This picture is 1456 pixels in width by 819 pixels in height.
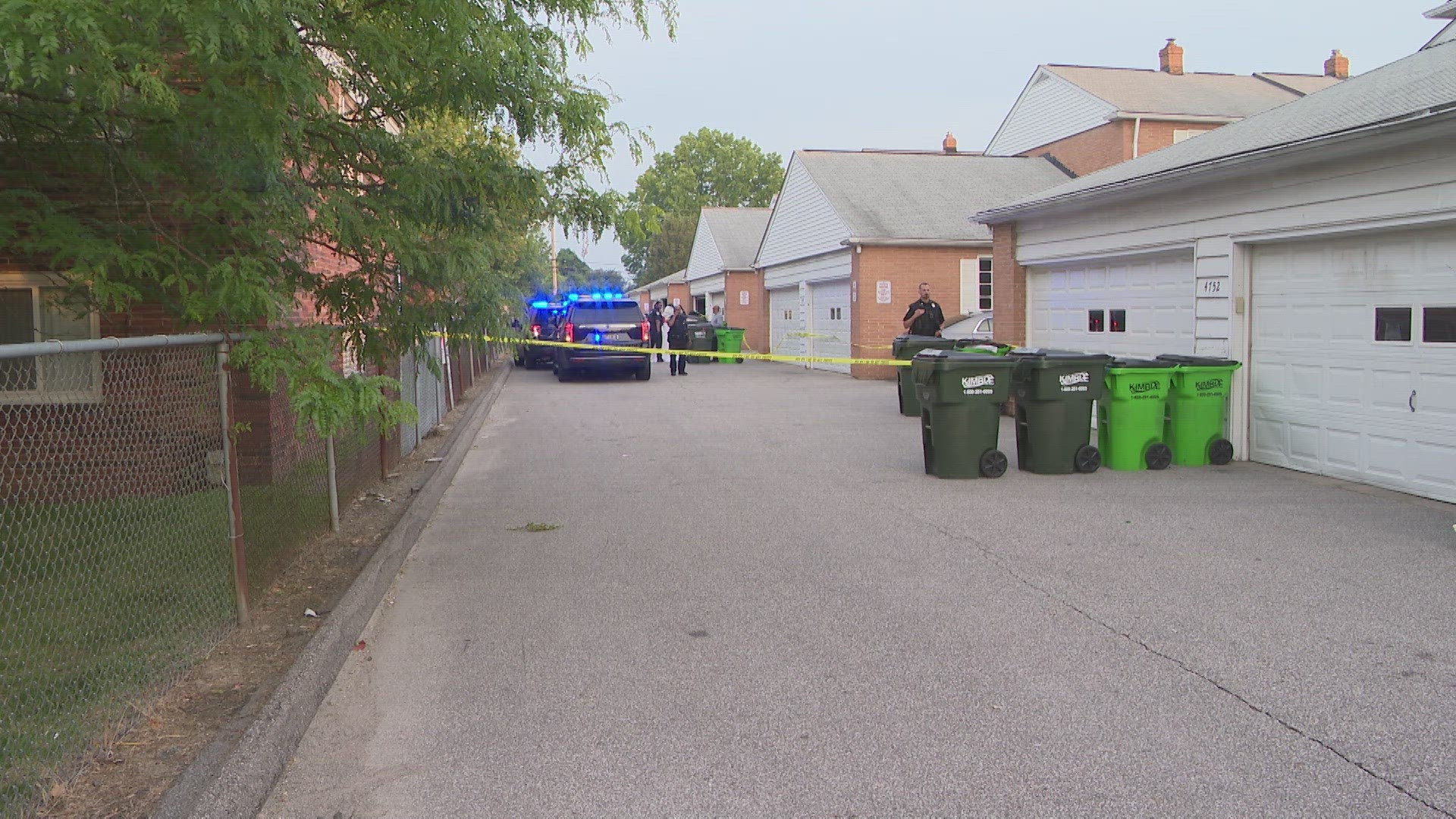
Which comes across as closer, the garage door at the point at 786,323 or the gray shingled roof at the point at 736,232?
the garage door at the point at 786,323

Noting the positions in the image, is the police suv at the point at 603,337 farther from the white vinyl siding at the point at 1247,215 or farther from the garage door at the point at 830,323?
the white vinyl siding at the point at 1247,215

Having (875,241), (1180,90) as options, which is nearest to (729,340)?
(875,241)

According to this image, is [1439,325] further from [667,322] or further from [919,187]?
[667,322]

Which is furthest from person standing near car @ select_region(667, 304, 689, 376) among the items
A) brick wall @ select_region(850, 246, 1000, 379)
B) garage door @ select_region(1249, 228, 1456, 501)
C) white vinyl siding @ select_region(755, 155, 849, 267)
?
garage door @ select_region(1249, 228, 1456, 501)

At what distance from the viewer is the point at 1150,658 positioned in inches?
214

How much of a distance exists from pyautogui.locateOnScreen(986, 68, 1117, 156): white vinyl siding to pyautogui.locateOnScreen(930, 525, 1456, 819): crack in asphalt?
78.7 feet

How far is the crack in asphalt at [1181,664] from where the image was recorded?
3.99m

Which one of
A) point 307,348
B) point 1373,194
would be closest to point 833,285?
point 1373,194

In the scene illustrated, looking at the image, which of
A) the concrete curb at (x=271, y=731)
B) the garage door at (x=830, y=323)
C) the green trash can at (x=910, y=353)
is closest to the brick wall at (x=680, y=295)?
the garage door at (x=830, y=323)

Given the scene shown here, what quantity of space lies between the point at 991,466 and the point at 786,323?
2311 centimetres

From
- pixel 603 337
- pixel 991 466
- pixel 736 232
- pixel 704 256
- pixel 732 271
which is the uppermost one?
pixel 736 232

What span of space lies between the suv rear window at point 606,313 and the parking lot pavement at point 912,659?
14855mm

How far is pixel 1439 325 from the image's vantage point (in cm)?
912

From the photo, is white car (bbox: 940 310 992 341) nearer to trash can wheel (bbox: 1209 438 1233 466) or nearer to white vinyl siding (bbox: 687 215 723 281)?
trash can wheel (bbox: 1209 438 1233 466)
